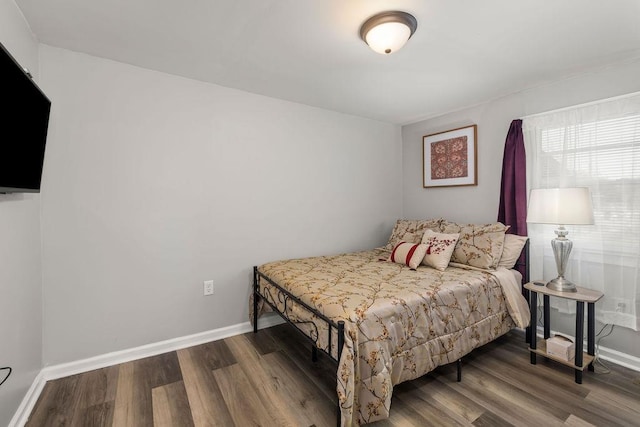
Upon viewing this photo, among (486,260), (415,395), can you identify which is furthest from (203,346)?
(486,260)

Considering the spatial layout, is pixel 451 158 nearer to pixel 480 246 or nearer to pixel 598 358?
pixel 480 246

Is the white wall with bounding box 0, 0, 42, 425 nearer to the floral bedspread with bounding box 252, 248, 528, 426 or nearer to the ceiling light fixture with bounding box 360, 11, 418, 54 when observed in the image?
the floral bedspread with bounding box 252, 248, 528, 426

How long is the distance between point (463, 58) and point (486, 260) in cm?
168

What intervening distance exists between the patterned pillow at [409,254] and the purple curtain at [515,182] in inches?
37.1

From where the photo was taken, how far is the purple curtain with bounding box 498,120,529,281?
2777 mm

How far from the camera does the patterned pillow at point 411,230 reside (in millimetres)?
3143

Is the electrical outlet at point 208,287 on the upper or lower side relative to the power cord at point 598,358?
upper

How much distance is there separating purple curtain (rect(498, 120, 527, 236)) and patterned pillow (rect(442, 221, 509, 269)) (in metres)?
0.21

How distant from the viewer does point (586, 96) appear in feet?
7.93

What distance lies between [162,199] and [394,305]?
203 cm

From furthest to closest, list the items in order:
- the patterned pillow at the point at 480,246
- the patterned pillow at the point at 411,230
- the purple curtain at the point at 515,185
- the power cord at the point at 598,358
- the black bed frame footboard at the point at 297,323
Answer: the patterned pillow at the point at 411,230
the purple curtain at the point at 515,185
the patterned pillow at the point at 480,246
the power cord at the point at 598,358
the black bed frame footboard at the point at 297,323

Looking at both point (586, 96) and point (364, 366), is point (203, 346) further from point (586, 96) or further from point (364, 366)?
point (586, 96)

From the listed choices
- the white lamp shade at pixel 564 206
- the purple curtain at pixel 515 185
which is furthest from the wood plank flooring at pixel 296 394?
the white lamp shade at pixel 564 206

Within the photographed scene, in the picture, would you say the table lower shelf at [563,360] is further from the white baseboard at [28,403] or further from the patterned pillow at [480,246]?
the white baseboard at [28,403]
